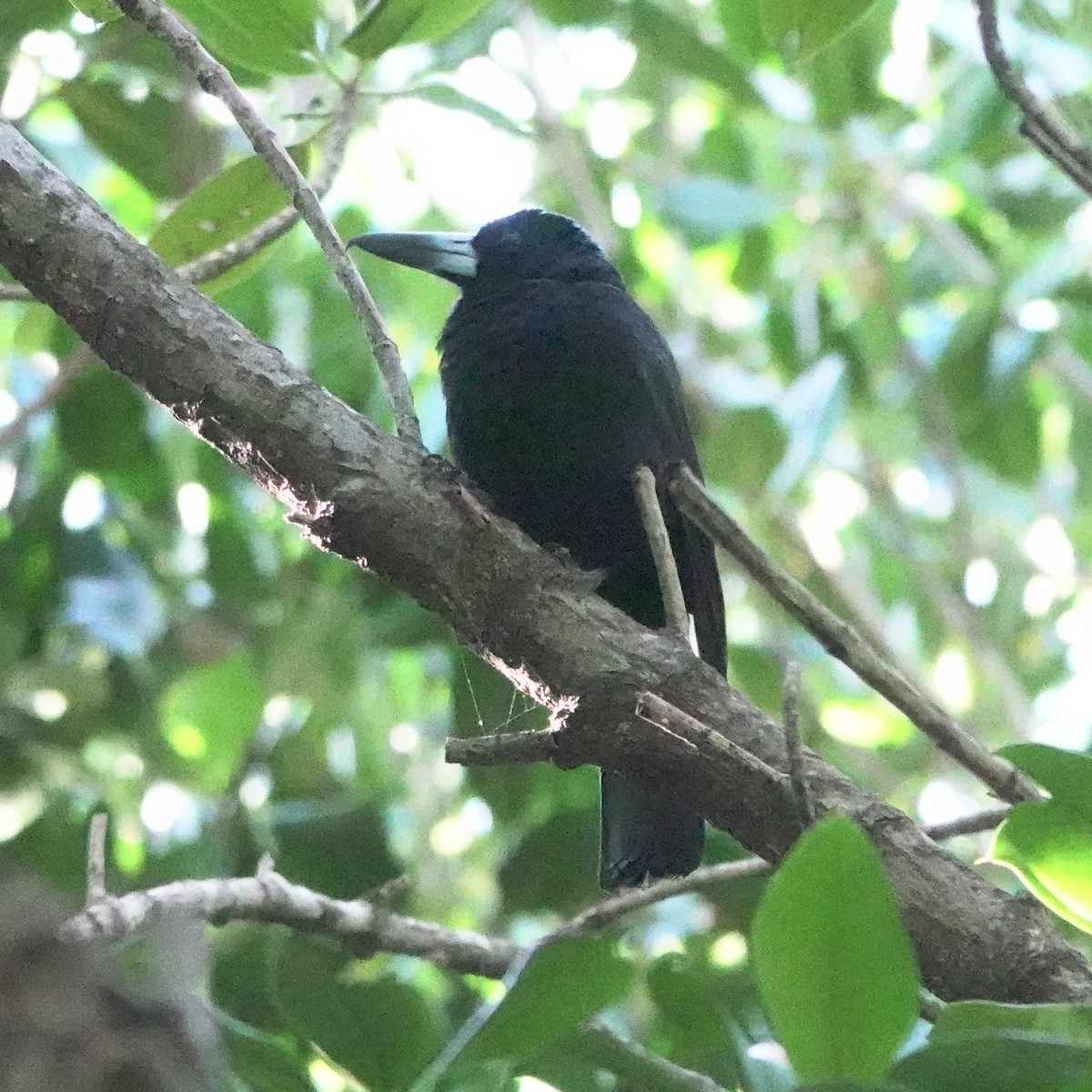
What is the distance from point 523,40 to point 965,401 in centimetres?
Result: 115

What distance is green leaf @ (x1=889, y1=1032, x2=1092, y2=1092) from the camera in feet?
2.75

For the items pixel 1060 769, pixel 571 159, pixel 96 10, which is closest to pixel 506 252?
pixel 571 159

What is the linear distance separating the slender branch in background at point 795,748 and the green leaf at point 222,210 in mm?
883

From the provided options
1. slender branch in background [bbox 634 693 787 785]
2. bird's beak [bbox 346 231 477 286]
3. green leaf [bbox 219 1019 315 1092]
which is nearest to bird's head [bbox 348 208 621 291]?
bird's beak [bbox 346 231 477 286]

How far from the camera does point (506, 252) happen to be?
2.49m

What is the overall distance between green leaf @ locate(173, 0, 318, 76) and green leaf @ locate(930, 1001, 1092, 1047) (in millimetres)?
1174

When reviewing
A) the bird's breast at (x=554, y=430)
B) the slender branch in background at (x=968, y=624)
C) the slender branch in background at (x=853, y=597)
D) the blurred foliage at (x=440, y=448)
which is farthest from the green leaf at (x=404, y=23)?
the slender branch in background at (x=968, y=624)

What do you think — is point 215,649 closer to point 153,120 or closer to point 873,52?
point 153,120

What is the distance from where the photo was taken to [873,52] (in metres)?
2.46

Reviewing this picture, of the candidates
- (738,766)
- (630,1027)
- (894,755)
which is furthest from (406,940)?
(894,755)

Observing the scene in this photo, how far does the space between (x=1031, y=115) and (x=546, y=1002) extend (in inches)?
39.7

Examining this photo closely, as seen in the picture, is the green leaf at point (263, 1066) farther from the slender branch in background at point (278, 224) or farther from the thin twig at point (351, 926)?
the slender branch in background at point (278, 224)

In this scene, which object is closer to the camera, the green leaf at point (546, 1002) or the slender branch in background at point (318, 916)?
the green leaf at point (546, 1002)

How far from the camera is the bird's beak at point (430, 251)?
2260 mm
